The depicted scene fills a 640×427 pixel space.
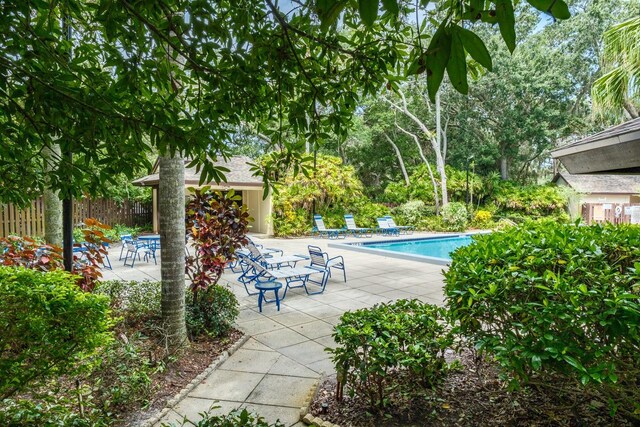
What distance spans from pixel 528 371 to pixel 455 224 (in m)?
17.6

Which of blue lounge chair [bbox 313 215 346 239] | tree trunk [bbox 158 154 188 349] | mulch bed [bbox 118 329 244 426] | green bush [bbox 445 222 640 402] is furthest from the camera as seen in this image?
blue lounge chair [bbox 313 215 346 239]

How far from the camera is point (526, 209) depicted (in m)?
22.2

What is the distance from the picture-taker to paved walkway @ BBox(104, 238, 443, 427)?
10.6 feet

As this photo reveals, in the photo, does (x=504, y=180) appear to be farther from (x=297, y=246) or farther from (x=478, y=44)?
(x=478, y=44)

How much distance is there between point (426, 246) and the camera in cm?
1527

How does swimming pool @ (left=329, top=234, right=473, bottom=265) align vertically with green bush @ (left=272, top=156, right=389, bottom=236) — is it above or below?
below

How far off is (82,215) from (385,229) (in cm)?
1293

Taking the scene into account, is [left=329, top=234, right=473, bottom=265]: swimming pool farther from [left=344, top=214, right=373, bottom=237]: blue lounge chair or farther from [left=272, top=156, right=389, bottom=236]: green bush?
[left=272, top=156, right=389, bottom=236]: green bush

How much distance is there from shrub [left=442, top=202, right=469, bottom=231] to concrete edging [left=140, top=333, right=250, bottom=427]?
54.4ft

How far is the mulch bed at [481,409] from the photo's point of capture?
2.64 metres

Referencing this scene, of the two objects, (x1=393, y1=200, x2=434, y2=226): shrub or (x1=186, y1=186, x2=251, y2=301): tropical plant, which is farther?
(x1=393, y1=200, x2=434, y2=226): shrub

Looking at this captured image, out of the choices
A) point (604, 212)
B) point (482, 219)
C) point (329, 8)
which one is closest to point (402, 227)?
point (482, 219)

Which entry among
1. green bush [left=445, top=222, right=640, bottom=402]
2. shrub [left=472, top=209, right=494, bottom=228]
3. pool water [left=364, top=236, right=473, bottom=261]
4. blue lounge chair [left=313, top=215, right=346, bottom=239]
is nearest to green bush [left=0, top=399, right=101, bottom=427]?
green bush [left=445, top=222, right=640, bottom=402]

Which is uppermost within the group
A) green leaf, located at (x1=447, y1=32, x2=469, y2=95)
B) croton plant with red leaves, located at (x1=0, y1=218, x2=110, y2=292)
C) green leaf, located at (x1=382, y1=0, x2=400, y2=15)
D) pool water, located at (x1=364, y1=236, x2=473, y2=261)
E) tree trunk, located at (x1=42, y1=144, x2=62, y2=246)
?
green leaf, located at (x1=382, y1=0, x2=400, y2=15)
